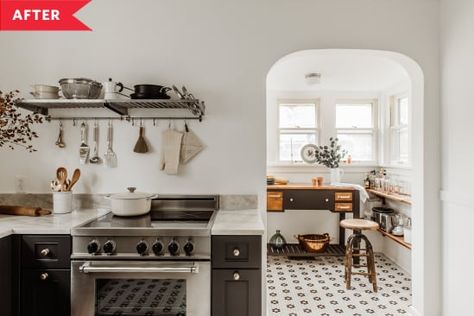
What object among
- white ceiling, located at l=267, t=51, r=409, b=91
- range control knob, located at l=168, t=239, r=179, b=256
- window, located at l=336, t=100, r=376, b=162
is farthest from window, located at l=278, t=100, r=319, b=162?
range control knob, located at l=168, t=239, r=179, b=256

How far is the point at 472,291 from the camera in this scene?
1.92 metres

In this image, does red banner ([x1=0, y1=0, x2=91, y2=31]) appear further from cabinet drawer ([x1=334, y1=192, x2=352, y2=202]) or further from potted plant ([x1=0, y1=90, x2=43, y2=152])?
cabinet drawer ([x1=334, y1=192, x2=352, y2=202])

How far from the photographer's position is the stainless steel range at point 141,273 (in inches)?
62.1

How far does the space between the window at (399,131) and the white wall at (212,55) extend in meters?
1.65

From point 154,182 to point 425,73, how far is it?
207 centimetres

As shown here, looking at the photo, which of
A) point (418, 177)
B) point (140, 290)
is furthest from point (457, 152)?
point (140, 290)

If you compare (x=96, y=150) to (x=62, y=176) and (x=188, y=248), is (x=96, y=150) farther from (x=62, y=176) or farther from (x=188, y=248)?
(x=188, y=248)

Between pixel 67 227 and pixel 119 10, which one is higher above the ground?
pixel 119 10

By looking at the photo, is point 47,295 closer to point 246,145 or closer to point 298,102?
point 246,145

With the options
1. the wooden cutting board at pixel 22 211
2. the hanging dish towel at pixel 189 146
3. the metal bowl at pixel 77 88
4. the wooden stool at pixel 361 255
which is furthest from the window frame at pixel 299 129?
the wooden cutting board at pixel 22 211

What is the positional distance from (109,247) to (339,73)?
2.97 meters

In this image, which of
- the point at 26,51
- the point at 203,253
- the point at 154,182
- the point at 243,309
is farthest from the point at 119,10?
the point at 243,309

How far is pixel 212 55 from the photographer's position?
2191 millimetres

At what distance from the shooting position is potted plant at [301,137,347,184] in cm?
400
